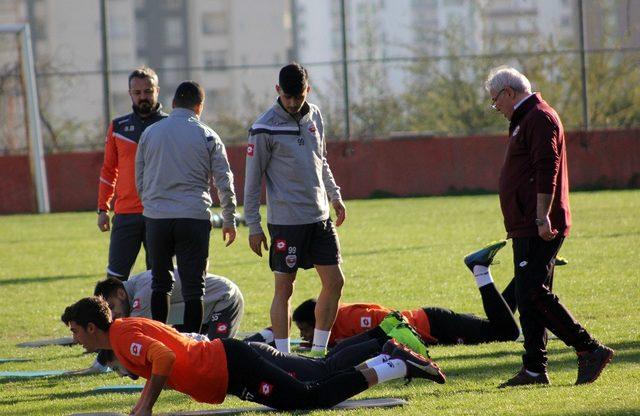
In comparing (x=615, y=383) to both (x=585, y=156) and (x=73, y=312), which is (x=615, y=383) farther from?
(x=585, y=156)

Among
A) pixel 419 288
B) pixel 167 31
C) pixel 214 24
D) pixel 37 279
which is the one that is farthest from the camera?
pixel 214 24

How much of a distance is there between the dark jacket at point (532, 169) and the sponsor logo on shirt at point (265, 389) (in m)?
1.69

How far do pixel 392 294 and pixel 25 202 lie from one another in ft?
55.1

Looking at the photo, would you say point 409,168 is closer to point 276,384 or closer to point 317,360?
point 317,360

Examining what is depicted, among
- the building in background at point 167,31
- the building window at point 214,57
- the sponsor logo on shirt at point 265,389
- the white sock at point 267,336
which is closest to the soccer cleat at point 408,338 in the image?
the sponsor logo on shirt at point 265,389

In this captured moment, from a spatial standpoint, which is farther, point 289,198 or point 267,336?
point 267,336

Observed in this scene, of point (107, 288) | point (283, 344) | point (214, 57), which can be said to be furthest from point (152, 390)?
point (214, 57)

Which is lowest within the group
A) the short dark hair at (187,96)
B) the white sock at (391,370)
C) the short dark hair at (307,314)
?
the short dark hair at (307,314)

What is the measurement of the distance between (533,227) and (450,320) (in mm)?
1961

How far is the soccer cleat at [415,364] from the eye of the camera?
637 cm

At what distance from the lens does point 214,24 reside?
8806 centimetres

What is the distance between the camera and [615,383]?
6602 millimetres

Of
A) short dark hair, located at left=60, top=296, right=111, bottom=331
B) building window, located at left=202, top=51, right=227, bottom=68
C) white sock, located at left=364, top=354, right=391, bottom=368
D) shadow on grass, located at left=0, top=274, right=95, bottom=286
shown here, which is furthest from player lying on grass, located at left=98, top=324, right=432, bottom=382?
building window, located at left=202, top=51, right=227, bottom=68

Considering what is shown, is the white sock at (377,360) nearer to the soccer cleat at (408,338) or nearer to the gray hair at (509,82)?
the soccer cleat at (408,338)
